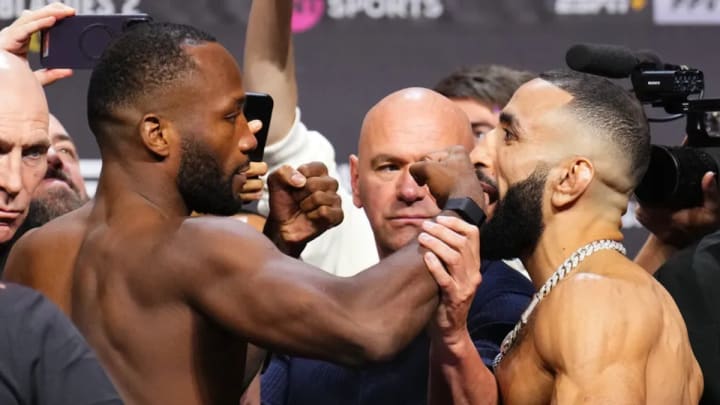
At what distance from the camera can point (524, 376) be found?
92.5 inches

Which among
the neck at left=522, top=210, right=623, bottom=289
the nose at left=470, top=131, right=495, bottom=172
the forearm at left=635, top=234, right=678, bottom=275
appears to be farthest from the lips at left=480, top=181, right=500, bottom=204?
the forearm at left=635, top=234, right=678, bottom=275

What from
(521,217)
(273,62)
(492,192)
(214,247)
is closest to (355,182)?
(273,62)

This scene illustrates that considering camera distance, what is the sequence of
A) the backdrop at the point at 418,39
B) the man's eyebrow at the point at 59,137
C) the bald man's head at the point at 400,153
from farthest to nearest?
1. the backdrop at the point at 418,39
2. the man's eyebrow at the point at 59,137
3. the bald man's head at the point at 400,153

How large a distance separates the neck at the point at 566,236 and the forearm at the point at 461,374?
214 millimetres

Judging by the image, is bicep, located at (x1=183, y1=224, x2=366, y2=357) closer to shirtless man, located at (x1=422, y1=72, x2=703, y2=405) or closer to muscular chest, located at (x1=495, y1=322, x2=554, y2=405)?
shirtless man, located at (x1=422, y1=72, x2=703, y2=405)

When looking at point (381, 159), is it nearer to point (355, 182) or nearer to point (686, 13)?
point (355, 182)

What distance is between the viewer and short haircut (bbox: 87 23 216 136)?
2.04 metres

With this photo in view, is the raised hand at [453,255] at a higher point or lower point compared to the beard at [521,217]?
higher

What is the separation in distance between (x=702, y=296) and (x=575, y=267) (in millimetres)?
350

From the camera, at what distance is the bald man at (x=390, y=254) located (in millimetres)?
2621

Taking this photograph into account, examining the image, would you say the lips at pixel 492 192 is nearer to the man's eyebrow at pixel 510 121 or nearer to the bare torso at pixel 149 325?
the man's eyebrow at pixel 510 121

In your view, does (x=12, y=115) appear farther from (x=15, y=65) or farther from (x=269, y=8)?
(x=269, y=8)

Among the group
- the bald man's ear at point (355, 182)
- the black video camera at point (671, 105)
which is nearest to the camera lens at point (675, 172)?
the black video camera at point (671, 105)

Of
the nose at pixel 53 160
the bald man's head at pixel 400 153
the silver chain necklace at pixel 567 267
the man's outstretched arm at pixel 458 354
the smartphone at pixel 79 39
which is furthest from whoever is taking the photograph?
the nose at pixel 53 160
